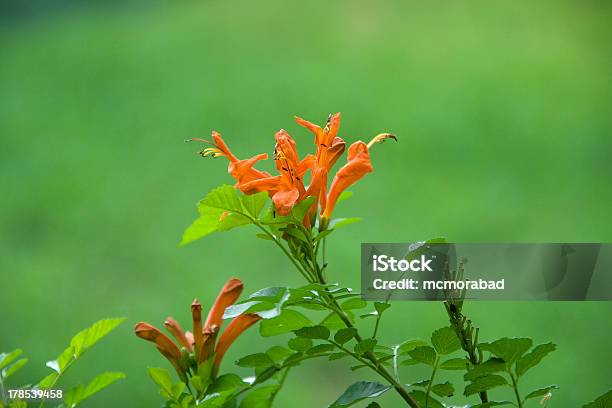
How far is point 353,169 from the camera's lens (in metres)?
0.51

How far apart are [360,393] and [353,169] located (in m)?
0.15

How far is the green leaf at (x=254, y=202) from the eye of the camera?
0.44 m

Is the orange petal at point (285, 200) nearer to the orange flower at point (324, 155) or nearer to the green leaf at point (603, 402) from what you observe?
the orange flower at point (324, 155)

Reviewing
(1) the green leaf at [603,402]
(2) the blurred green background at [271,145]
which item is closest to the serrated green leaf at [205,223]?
(1) the green leaf at [603,402]

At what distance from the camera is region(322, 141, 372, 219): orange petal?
0.51 m

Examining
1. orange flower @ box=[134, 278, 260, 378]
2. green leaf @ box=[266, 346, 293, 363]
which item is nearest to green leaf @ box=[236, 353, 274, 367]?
green leaf @ box=[266, 346, 293, 363]

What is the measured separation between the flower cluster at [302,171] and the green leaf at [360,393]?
0.33 ft

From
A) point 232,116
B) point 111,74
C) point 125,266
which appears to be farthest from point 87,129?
point 125,266

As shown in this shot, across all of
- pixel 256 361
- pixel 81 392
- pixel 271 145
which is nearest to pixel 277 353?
pixel 256 361

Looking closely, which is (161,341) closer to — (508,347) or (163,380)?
(163,380)

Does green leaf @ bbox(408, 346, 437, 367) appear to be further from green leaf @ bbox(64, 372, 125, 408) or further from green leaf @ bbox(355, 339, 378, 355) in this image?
green leaf @ bbox(64, 372, 125, 408)

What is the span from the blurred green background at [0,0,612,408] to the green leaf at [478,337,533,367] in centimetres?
128

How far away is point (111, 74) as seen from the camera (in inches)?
101

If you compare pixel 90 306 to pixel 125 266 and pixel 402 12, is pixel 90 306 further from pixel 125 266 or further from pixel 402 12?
pixel 402 12
